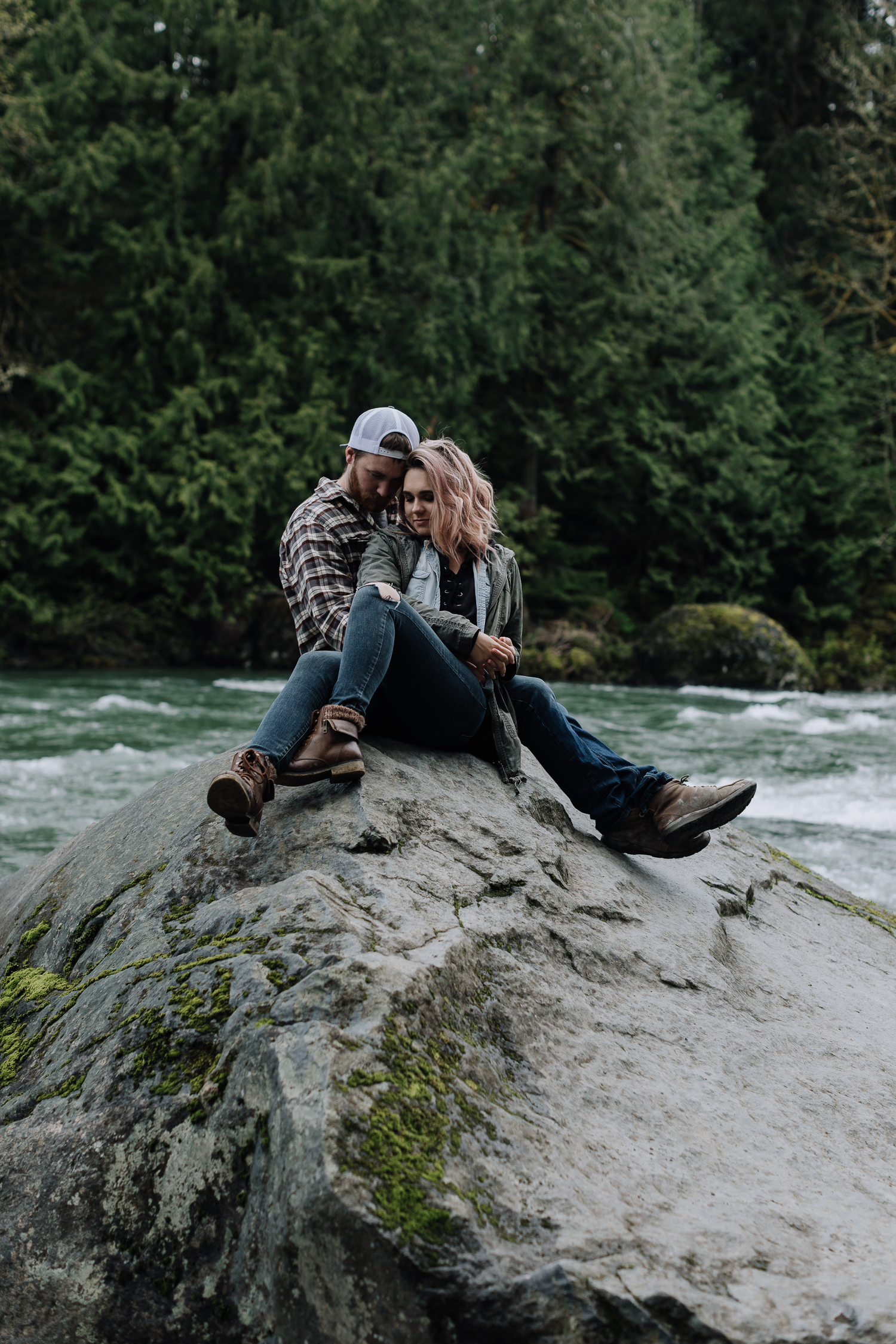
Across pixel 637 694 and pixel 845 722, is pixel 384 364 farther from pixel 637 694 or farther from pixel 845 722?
pixel 845 722

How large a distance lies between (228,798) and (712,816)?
5.46 feet

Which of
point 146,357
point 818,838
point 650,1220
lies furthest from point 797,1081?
point 146,357

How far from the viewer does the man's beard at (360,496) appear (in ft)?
12.9

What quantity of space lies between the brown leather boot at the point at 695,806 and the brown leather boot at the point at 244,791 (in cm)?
138

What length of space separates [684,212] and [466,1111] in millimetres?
25407

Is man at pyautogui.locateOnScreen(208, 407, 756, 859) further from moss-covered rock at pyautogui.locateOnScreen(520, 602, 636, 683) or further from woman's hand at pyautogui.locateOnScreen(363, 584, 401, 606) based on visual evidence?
moss-covered rock at pyautogui.locateOnScreen(520, 602, 636, 683)

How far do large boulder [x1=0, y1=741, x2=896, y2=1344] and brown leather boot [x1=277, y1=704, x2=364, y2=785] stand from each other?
7cm

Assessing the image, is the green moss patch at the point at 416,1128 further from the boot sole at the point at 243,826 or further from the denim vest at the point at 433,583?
the denim vest at the point at 433,583

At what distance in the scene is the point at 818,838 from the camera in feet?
21.9

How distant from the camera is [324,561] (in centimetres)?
380

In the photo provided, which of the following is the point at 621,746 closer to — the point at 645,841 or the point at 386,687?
the point at 645,841

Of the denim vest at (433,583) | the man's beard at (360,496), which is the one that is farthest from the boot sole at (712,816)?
the man's beard at (360,496)

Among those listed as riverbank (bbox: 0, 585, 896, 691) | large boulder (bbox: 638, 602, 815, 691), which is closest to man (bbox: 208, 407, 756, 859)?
riverbank (bbox: 0, 585, 896, 691)

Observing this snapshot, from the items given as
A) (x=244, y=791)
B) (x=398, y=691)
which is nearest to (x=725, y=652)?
(x=398, y=691)
